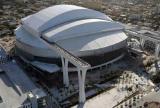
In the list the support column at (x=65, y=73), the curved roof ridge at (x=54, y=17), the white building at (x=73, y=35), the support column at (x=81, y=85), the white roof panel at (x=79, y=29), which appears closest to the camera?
the support column at (x=81, y=85)

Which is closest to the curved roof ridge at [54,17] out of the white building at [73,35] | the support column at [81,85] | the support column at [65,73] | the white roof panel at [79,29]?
the white building at [73,35]

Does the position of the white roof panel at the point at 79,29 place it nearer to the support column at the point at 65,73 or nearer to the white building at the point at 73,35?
the white building at the point at 73,35

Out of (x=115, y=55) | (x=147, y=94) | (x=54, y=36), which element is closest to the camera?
(x=147, y=94)

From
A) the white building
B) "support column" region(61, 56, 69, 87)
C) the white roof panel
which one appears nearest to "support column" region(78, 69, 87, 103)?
"support column" region(61, 56, 69, 87)

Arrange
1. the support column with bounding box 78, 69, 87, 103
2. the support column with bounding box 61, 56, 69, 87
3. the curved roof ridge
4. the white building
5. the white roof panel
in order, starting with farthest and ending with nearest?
the curved roof ridge
the white roof panel
the white building
the support column with bounding box 61, 56, 69, 87
the support column with bounding box 78, 69, 87, 103

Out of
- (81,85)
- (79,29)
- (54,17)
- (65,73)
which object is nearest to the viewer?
(81,85)

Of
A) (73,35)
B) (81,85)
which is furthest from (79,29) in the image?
(81,85)

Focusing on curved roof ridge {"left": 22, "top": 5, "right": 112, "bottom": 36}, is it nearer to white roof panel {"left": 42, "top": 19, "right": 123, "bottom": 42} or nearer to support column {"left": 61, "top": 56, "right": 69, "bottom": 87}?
white roof panel {"left": 42, "top": 19, "right": 123, "bottom": 42}

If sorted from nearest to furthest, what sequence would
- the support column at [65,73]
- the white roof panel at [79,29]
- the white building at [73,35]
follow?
the support column at [65,73], the white building at [73,35], the white roof panel at [79,29]

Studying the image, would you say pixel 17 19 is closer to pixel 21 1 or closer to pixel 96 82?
pixel 21 1

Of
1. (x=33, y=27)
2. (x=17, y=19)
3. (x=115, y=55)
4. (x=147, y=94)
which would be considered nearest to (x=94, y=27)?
(x=115, y=55)

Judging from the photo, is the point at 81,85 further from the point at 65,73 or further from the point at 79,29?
the point at 79,29
